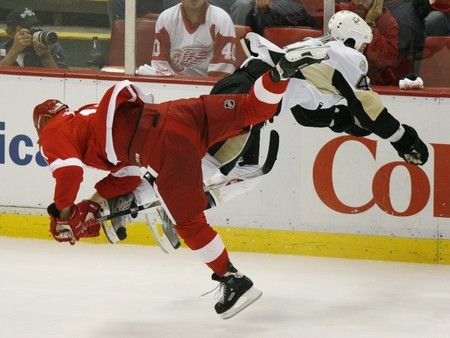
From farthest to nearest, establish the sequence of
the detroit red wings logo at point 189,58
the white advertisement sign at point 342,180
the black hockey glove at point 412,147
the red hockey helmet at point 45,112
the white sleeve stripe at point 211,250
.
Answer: the detroit red wings logo at point 189,58, the white advertisement sign at point 342,180, the black hockey glove at point 412,147, the red hockey helmet at point 45,112, the white sleeve stripe at point 211,250

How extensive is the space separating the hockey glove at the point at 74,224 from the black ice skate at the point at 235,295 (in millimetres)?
578

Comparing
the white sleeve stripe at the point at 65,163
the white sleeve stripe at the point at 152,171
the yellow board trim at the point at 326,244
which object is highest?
the white sleeve stripe at the point at 65,163

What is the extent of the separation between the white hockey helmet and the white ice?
1.06 meters

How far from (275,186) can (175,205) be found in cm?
139

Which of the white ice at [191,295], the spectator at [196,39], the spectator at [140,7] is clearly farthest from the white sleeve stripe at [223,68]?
the white ice at [191,295]

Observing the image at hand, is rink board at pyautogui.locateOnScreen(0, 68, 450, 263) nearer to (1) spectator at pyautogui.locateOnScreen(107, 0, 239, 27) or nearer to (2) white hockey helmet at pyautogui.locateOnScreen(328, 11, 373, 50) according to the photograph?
(1) spectator at pyautogui.locateOnScreen(107, 0, 239, 27)

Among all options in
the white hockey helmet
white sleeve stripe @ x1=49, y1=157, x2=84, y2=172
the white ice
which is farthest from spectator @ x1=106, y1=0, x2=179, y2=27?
white sleeve stripe @ x1=49, y1=157, x2=84, y2=172

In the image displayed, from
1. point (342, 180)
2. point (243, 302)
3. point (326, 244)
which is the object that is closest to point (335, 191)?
point (342, 180)

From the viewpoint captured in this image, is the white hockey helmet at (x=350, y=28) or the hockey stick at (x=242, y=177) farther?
the white hockey helmet at (x=350, y=28)

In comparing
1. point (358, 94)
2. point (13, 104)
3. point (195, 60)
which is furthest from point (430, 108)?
point (13, 104)

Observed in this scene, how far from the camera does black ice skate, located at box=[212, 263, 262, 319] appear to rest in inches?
183

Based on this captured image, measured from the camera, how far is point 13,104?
20.1 ft

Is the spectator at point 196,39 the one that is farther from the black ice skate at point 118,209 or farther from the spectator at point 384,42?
the black ice skate at point 118,209

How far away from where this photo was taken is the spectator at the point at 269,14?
592 cm
